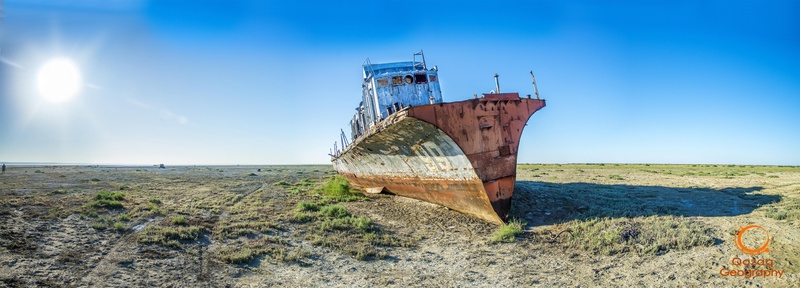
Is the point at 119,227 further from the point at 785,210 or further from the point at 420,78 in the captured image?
the point at 785,210

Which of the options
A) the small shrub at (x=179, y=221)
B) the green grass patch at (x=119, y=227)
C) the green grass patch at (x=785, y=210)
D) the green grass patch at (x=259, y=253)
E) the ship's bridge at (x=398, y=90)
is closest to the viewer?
the green grass patch at (x=259, y=253)

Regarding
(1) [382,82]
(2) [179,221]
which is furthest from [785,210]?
(2) [179,221]

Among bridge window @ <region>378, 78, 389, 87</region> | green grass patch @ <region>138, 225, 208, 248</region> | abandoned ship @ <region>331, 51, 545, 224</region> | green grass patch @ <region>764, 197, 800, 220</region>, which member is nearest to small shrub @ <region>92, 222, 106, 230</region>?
green grass patch @ <region>138, 225, 208, 248</region>

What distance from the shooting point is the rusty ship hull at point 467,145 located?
26.7 feet

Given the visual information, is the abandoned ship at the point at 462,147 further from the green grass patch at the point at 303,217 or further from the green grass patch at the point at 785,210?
the green grass patch at the point at 785,210

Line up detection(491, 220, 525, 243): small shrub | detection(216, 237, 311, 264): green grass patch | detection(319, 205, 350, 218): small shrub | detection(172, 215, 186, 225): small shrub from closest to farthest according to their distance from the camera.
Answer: detection(216, 237, 311, 264): green grass patch, detection(491, 220, 525, 243): small shrub, detection(172, 215, 186, 225): small shrub, detection(319, 205, 350, 218): small shrub

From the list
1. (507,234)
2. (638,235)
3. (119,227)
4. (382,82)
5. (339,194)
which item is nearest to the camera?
(638,235)

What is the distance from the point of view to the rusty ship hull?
814 cm

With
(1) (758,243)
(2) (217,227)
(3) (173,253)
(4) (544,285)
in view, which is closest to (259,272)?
(3) (173,253)

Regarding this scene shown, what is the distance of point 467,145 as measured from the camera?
824 cm

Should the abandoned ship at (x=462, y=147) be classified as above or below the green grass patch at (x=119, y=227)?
above

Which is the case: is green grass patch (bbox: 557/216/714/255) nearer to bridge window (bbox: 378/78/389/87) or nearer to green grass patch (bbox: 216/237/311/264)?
green grass patch (bbox: 216/237/311/264)

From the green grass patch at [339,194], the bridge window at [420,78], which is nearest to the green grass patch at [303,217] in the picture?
the green grass patch at [339,194]

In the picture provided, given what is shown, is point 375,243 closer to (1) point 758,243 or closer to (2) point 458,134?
(2) point 458,134
